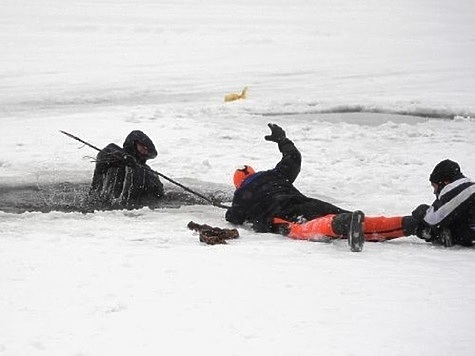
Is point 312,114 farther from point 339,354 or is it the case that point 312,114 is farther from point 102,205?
point 339,354

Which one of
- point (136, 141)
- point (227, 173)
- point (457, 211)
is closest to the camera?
point (457, 211)

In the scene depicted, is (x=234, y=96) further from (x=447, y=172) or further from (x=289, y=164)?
(x=447, y=172)

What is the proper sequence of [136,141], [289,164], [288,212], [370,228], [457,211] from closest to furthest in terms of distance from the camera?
[457,211], [370,228], [288,212], [289,164], [136,141]

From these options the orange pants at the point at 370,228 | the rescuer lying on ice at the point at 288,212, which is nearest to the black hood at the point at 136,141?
the rescuer lying on ice at the point at 288,212

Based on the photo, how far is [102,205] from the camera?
25.4 feet

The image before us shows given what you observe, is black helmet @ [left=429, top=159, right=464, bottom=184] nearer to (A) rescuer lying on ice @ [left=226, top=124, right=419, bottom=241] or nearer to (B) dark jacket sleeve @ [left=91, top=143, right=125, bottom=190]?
(A) rescuer lying on ice @ [left=226, top=124, right=419, bottom=241]

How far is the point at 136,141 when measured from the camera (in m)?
7.79

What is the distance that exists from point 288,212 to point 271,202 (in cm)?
18

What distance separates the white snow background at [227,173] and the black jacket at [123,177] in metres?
0.54

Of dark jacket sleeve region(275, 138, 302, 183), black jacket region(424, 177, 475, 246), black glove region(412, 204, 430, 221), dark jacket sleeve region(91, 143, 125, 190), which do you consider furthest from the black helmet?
dark jacket sleeve region(91, 143, 125, 190)

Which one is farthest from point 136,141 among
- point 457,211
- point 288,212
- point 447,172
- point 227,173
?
point 457,211

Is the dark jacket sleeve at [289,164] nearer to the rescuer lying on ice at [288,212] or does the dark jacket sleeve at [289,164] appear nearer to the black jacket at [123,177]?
the rescuer lying on ice at [288,212]

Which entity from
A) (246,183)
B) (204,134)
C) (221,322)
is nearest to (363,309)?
(221,322)

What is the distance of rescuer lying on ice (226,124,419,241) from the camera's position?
6.05 metres
